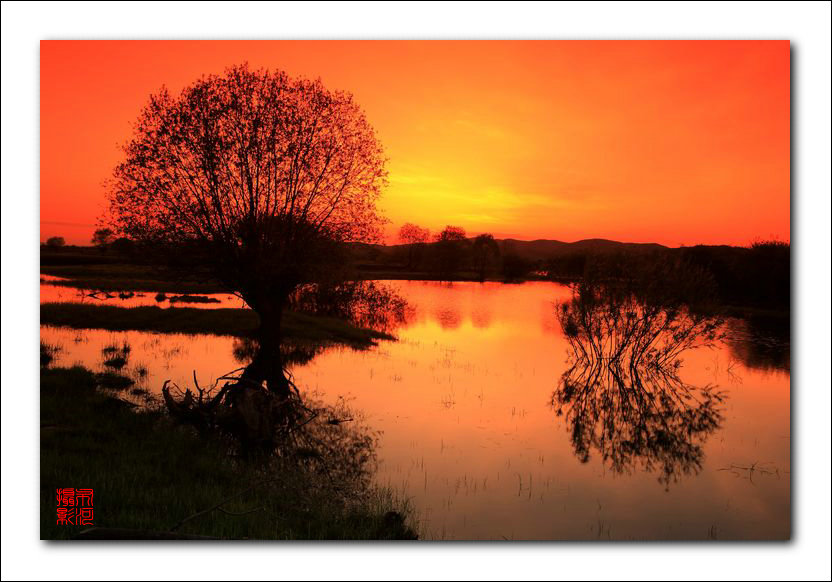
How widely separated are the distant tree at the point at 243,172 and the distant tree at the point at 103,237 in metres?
0.41

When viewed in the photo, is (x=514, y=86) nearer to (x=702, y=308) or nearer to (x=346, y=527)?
(x=346, y=527)

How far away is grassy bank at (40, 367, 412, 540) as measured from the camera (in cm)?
895

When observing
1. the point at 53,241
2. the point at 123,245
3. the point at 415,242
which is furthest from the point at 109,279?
the point at 415,242

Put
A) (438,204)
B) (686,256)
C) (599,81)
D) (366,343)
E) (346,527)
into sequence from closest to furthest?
(346,527), (599,81), (438,204), (686,256), (366,343)

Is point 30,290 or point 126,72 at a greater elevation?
point 126,72

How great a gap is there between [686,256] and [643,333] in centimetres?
587

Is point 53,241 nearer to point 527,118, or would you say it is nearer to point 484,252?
point 527,118

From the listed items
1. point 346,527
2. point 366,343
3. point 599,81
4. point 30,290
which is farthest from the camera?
point 366,343

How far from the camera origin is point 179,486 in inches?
398

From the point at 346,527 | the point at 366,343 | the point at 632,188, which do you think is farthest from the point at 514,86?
the point at 366,343

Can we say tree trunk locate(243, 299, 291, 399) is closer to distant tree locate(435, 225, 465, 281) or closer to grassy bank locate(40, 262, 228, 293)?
grassy bank locate(40, 262, 228, 293)

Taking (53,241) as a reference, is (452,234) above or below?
above

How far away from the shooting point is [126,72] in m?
13.9

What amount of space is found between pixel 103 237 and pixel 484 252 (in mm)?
101730
